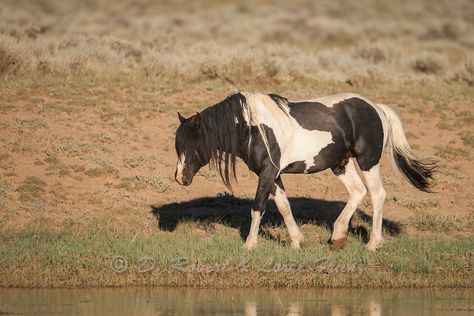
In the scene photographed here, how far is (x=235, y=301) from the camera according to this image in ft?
30.0

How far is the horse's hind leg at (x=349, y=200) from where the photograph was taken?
11461 mm

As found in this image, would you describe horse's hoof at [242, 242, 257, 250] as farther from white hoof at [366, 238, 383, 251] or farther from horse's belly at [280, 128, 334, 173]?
white hoof at [366, 238, 383, 251]

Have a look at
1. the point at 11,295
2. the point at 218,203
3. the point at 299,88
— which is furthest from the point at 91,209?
the point at 299,88

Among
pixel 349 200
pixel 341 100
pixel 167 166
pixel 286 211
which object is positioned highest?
pixel 341 100

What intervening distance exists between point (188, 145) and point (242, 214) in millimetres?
2799

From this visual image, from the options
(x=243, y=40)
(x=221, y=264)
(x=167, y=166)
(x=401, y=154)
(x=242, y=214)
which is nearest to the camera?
(x=221, y=264)

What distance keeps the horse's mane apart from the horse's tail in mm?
1870

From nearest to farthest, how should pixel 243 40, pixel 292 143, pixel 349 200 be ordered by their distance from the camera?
pixel 292 143
pixel 349 200
pixel 243 40

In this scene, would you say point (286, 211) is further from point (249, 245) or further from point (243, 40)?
point (243, 40)

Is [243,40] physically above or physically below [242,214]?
above

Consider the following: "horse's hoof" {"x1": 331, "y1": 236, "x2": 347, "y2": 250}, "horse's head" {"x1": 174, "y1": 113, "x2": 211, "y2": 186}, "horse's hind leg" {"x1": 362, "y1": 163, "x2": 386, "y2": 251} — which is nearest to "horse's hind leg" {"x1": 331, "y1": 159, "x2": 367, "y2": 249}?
"horse's hoof" {"x1": 331, "y1": 236, "x2": 347, "y2": 250}

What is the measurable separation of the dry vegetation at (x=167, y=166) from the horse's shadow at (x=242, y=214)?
0.03 meters

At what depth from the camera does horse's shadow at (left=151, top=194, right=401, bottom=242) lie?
12953mm

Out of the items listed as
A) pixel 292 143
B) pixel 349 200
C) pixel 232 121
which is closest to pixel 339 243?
pixel 349 200
